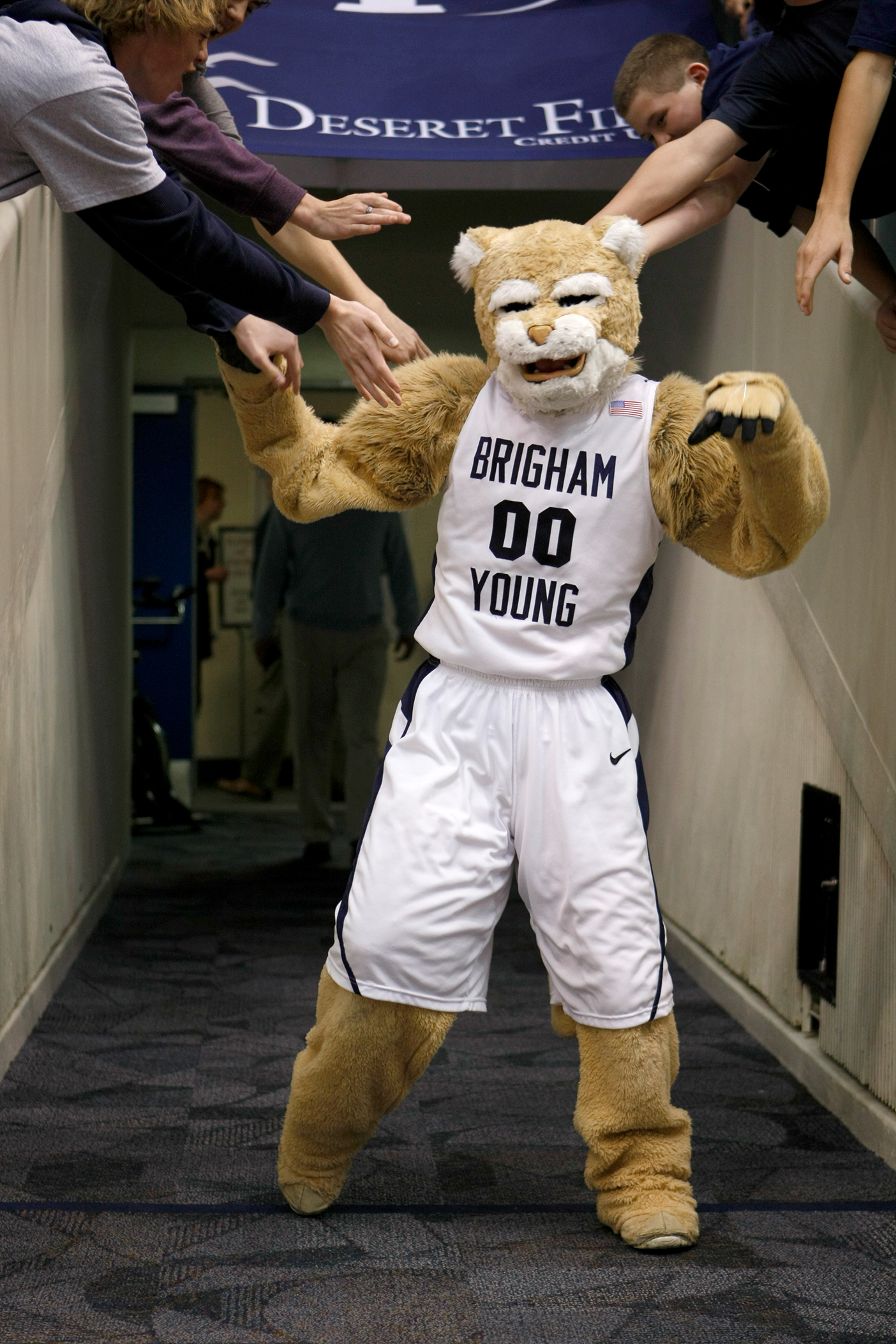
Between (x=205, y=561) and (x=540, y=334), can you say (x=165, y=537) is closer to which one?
(x=205, y=561)

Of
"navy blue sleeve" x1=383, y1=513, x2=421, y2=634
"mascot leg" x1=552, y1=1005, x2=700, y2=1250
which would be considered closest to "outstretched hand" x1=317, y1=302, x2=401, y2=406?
"mascot leg" x1=552, y1=1005, x2=700, y2=1250

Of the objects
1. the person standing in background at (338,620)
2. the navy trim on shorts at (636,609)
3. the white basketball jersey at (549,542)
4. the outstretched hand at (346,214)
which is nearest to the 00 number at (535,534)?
the white basketball jersey at (549,542)

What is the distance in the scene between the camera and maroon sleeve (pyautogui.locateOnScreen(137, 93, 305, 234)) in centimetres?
205

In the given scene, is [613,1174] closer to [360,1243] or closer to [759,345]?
[360,1243]

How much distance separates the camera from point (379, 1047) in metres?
2.04

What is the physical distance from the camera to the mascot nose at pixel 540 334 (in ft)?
6.59

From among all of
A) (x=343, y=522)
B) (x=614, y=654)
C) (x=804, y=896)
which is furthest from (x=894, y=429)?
(x=343, y=522)

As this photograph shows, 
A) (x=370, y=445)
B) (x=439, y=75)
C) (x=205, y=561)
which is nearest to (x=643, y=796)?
(x=370, y=445)

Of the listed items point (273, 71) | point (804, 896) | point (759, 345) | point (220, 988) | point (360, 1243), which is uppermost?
point (273, 71)

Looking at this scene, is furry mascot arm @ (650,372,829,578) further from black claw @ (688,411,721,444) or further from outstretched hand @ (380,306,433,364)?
outstretched hand @ (380,306,433,364)

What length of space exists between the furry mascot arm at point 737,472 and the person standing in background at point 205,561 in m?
5.94

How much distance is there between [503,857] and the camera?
6.82ft

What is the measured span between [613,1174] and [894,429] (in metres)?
1.36

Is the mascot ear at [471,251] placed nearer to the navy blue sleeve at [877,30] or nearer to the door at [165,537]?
the navy blue sleeve at [877,30]
